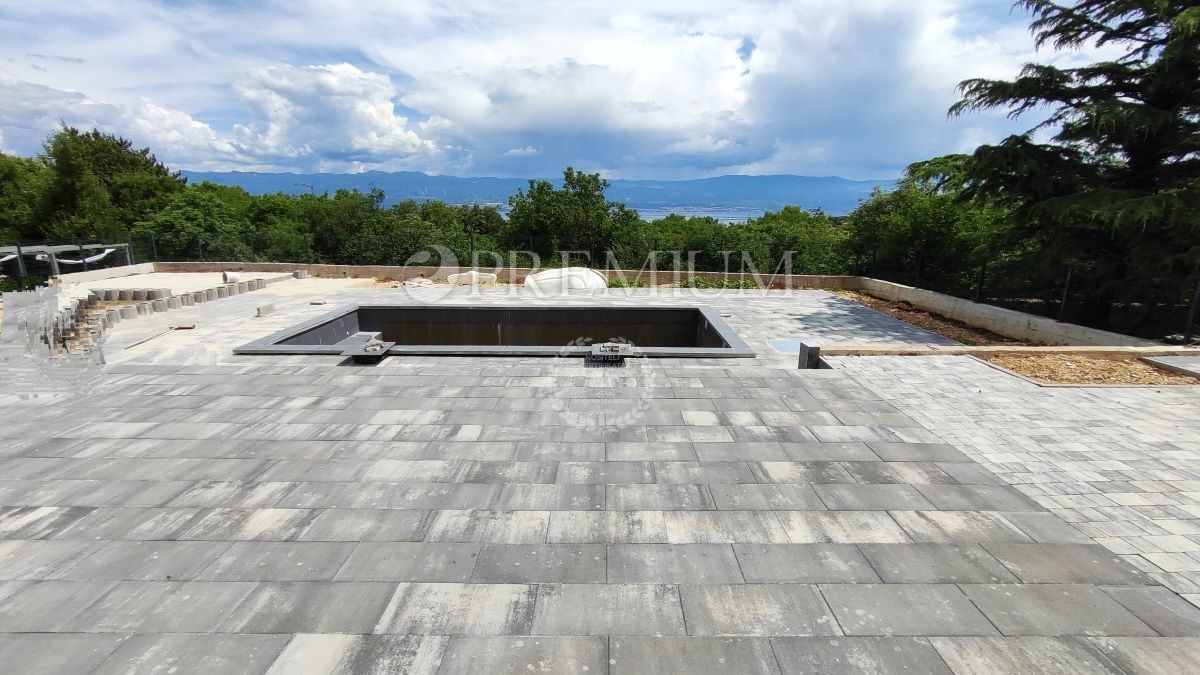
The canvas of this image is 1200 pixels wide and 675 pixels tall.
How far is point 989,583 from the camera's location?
298 cm

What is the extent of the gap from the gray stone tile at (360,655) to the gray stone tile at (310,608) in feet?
0.25

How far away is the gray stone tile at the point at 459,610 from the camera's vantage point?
8.63 feet

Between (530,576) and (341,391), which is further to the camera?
(341,391)

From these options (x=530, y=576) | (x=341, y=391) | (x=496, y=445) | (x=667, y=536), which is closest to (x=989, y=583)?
(x=667, y=536)

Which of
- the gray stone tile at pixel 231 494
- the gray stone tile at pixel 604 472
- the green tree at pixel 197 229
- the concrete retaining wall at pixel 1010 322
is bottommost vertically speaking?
the gray stone tile at pixel 231 494

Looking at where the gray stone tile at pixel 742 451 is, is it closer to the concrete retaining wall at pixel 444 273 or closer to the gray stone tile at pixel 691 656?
the gray stone tile at pixel 691 656

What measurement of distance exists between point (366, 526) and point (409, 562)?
0.56 m

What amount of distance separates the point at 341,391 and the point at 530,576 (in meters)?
4.21

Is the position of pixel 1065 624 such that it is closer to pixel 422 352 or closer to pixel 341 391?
pixel 341 391

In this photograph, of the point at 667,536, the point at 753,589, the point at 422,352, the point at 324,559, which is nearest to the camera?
the point at 753,589

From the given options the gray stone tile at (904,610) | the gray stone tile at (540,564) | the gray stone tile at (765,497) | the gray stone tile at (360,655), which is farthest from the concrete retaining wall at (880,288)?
the gray stone tile at (360,655)

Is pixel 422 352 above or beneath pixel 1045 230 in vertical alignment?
beneath

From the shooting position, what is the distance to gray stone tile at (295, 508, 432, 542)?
338 centimetres

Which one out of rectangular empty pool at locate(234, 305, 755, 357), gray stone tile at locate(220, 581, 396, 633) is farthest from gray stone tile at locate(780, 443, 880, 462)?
rectangular empty pool at locate(234, 305, 755, 357)
